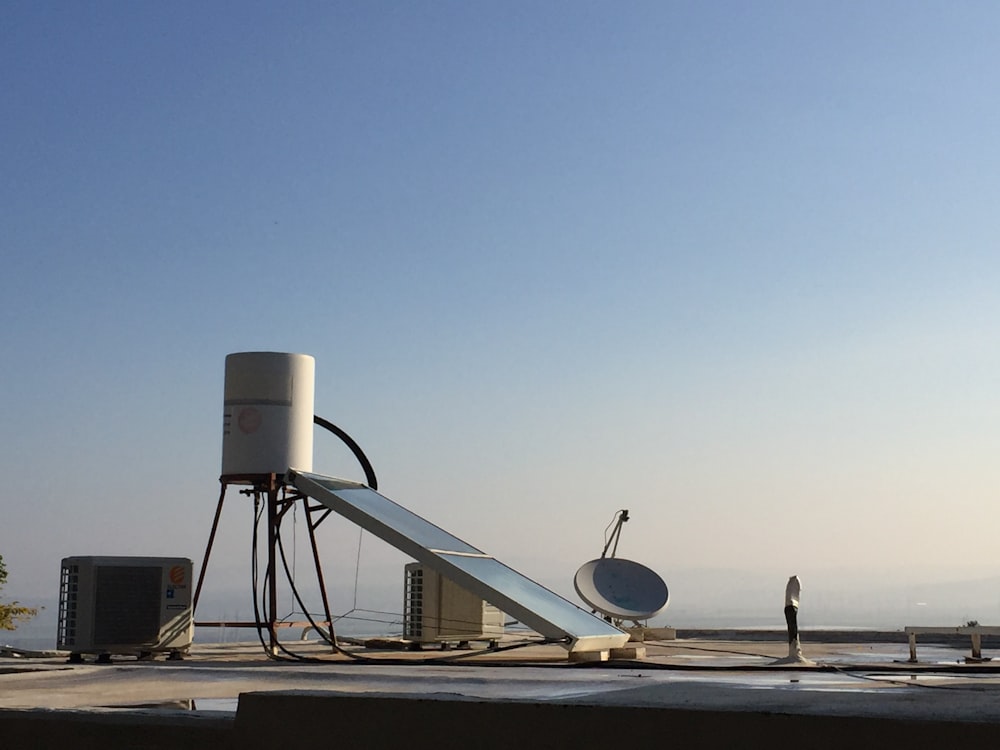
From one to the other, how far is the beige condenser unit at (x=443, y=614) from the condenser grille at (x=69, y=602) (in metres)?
6.80

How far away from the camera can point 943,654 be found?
22500mm

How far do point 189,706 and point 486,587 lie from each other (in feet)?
22.2

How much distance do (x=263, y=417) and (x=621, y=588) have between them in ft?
33.1

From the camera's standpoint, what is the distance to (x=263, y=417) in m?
19.3

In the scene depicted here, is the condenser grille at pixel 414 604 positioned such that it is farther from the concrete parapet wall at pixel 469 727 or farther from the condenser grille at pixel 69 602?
the concrete parapet wall at pixel 469 727

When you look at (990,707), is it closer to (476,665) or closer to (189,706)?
(189,706)

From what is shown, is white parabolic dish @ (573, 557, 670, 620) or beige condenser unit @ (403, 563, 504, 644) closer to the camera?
beige condenser unit @ (403, 563, 504, 644)

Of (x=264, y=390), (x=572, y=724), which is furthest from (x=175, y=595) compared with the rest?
(x=572, y=724)

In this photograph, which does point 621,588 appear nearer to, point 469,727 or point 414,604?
point 414,604

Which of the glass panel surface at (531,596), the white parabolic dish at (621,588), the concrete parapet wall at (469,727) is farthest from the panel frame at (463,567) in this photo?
the concrete parapet wall at (469,727)

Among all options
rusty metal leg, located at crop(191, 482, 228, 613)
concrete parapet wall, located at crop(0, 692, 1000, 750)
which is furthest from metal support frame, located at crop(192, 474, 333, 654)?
concrete parapet wall, located at crop(0, 692, 1000, 750)

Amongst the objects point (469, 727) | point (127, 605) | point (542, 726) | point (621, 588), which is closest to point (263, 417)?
point (127, 605)

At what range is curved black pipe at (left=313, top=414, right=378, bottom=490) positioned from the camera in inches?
854

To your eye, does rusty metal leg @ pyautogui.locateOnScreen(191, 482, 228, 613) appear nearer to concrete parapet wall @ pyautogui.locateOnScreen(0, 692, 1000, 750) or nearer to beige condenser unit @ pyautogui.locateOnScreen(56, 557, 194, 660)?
beige condenser unit @ pyautogui.locateOnScreen(56, 557, 194, 660)
